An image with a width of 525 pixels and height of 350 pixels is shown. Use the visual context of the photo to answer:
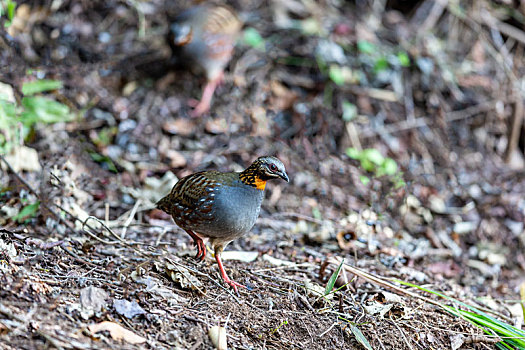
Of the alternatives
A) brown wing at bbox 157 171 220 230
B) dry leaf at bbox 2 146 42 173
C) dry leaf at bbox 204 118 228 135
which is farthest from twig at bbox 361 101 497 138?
dry leaf at bbox 2 146 42 173

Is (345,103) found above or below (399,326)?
below

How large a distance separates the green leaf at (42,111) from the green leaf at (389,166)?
12.5 ft

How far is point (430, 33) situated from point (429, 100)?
4.43ft

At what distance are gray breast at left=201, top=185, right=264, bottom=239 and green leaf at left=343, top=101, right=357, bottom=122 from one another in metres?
3.90

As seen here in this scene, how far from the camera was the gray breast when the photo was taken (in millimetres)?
3736

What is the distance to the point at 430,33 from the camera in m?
8.73

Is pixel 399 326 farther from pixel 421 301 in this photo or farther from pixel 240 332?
pixel 240 332

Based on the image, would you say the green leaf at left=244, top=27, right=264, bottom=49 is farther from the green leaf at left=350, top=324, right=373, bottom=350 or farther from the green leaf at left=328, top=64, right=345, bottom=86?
the green leaf at left=350, top=324, right=373, bottom=350

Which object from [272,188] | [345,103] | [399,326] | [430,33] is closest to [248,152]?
[272,188]

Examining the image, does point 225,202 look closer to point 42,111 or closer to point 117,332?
point 117,332

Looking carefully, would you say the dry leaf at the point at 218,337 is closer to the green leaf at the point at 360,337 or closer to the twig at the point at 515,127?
the green leaf at the point at 360,337

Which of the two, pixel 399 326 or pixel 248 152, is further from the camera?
pixel 248 152

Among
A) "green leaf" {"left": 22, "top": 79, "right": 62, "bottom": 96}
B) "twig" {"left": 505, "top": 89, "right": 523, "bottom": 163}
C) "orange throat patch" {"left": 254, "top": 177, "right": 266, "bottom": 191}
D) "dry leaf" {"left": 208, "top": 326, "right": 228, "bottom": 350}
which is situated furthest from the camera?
"twig" {"left": 505, "top": 89, "right": 523, "bottom": 163}

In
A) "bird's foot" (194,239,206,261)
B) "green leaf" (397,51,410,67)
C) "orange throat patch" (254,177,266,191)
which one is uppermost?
"orange throat patch" (254,177,266,191)
